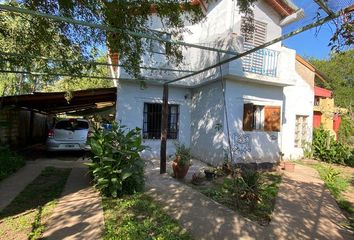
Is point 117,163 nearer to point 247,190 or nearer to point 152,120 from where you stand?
point 247,190

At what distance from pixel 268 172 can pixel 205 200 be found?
4.88 metres

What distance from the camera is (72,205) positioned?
5898 millimetres

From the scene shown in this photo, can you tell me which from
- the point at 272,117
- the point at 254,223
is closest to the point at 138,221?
the point at 254,223

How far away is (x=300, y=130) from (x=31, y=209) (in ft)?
40.3

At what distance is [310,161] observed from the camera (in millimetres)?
13539

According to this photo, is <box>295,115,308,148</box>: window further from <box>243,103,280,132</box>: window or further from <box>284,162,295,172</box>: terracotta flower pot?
<box>284,162,295,172</box>: terracotta flower pot

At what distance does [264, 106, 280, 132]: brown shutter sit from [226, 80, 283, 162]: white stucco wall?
30cm

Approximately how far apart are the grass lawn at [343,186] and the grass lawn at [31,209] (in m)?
5.64

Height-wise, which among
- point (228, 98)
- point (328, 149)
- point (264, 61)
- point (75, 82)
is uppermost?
point (264, 61)

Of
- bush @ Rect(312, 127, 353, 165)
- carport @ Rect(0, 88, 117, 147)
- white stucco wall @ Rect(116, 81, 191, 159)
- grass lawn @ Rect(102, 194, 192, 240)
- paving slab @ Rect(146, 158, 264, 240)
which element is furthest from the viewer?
bush @ Rect(312, 127, 353, 165)

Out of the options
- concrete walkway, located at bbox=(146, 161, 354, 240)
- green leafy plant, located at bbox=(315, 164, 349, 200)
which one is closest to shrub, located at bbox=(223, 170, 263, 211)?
concrete walkway, located at bbox=(146, 161, 354, 240)

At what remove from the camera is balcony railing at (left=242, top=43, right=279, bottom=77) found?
11133mm

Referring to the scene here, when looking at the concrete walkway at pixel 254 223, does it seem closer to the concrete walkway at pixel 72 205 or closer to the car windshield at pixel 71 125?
the concrete walkway at pixel 72 205

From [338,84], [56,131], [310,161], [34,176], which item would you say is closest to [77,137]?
[56,131]
